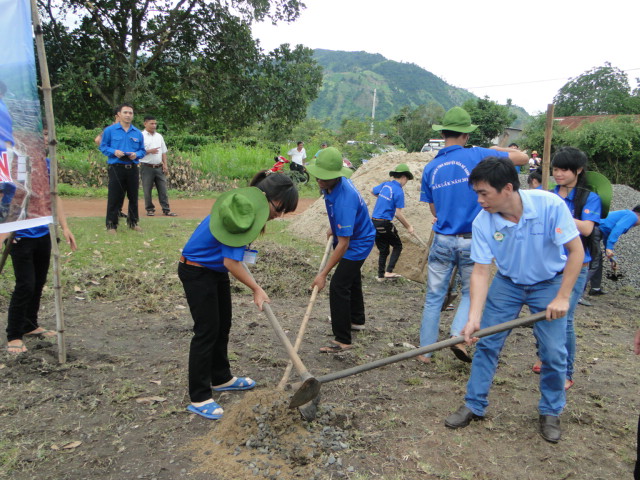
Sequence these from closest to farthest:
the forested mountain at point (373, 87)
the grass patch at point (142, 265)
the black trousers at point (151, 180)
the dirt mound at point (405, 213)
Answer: the grass patch at point (142, 265) → the dirt mound at point (405, 213) → the black trousers at point (151, 180) → the forested mountain at point (373, 87)

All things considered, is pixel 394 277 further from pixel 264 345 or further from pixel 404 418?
pixel 404 418

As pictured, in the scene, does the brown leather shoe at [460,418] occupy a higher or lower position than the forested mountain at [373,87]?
lower

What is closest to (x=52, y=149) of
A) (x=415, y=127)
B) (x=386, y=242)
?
(x=386, y=242)

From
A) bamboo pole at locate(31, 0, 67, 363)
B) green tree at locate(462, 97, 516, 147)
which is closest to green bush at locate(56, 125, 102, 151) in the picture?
bamboo pole at locate(31, 0, 67, 363)

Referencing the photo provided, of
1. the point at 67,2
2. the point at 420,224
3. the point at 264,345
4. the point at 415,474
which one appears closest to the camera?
the point at 415,474

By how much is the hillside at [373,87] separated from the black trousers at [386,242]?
8263 centimetres

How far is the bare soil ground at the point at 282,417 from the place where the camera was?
2.77m

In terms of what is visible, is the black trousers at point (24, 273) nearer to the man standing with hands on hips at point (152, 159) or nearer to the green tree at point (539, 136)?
the man standing with hands on hips at point (152, 159)

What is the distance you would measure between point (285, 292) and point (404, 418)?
10.4 ft

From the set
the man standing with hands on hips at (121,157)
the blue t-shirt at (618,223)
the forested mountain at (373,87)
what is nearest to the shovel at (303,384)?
the man standing with hands on hips at (121,157)

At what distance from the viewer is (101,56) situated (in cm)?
Answer: 1470

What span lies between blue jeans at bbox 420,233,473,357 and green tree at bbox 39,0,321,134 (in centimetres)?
1272

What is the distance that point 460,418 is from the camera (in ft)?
10.4

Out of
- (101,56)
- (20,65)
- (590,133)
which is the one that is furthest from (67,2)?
(590,133)
